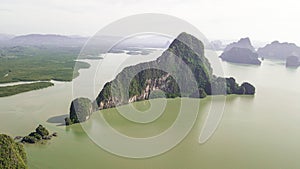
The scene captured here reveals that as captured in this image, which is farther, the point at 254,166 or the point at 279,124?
the point at 279,124

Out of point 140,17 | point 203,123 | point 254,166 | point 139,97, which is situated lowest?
point 254,166

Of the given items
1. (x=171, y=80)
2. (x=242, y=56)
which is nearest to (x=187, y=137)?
(x=171, y=80)

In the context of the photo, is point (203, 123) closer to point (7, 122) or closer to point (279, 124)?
point (279, 124)

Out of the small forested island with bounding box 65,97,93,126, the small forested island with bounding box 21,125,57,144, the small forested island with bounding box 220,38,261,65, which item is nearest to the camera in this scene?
the small forested island with bounding box 21,125,57,144

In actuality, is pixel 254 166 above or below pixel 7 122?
below

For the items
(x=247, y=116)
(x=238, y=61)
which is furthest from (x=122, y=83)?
(x=238, y=61)

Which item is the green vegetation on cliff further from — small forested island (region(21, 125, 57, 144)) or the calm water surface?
small forested island (region(21, 125, 57, 144))

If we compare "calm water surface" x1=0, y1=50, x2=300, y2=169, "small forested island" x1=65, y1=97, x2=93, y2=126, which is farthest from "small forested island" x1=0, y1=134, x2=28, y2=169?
"small forested island" x1=65, y1=97, x2=93, y2=126
